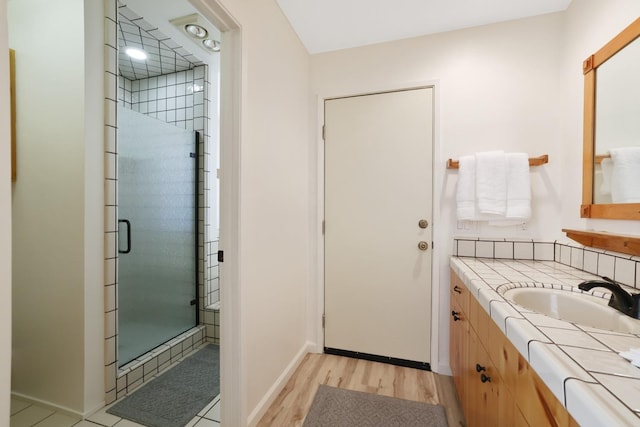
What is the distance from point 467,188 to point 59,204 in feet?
7.95

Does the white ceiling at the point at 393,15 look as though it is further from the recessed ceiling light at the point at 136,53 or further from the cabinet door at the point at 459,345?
the cabinet door at the point at 459,345

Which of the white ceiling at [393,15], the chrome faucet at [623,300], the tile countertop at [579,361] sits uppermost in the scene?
the white ceiling at [393,15]

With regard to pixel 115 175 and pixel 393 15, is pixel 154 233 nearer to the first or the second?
pixel 115 175

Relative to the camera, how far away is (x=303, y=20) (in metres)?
1.79

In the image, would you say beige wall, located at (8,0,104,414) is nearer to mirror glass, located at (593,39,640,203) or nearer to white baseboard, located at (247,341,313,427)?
white baseboard, located at (247,341,313,427)

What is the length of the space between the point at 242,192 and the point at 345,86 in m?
1.33

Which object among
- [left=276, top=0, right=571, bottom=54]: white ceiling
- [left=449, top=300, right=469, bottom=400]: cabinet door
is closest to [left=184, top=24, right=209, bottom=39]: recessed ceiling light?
[left=276, top=0, right=571, bottom=54]: white ceiling

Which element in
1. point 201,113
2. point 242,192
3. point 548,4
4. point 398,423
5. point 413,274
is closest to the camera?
point 242,192

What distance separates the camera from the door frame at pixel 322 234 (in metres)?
1.88

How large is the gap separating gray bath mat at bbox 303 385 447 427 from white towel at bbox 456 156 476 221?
46.1 inches

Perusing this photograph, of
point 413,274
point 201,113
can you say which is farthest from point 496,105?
point 201,113

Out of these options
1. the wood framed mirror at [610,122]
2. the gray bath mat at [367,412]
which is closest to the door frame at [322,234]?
the gray bath mat at [367,412]

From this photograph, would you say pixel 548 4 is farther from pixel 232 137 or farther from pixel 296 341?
pixel 296 341

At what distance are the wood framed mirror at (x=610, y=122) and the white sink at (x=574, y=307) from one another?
0.42m
